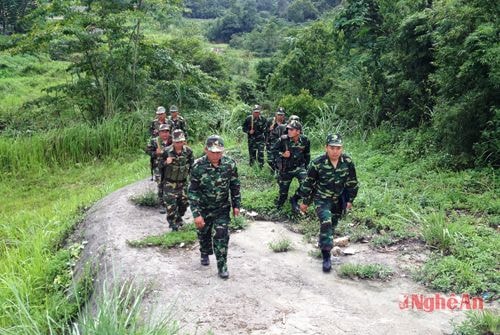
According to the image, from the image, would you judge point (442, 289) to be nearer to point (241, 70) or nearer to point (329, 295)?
point (329, 295)

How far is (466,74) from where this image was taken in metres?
9.23

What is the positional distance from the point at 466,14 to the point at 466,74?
4.24ft

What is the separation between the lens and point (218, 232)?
618cm

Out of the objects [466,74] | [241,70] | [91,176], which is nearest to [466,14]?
[466,74]

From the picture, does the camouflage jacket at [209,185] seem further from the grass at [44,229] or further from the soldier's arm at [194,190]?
the grass at [44,229]

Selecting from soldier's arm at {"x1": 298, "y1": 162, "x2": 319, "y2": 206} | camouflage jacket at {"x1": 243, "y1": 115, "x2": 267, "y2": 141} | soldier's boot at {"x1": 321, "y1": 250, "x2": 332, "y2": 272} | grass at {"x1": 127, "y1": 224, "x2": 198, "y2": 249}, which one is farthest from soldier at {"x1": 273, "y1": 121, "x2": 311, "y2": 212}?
camouflage jacket at {"x1": 243, "y1": 115, "x2": 267, "y2": 141}

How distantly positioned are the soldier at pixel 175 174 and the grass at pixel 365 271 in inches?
114

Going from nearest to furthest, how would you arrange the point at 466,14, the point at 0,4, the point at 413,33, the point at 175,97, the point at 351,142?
the point at 466,14, the point at 413,33, the point at 351,142, the point at 175,97, the point at 0,4

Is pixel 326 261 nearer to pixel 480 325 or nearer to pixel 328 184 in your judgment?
pixel 328 184

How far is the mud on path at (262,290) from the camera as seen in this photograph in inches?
201

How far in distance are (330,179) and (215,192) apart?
1515 mm

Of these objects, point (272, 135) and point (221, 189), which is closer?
point (221, 189)

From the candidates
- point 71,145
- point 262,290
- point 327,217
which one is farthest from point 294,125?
point 71,145

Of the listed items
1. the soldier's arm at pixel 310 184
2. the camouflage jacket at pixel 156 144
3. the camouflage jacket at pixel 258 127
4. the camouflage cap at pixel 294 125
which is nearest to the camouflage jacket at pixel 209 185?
the soldier's arm at pixel 310 184
